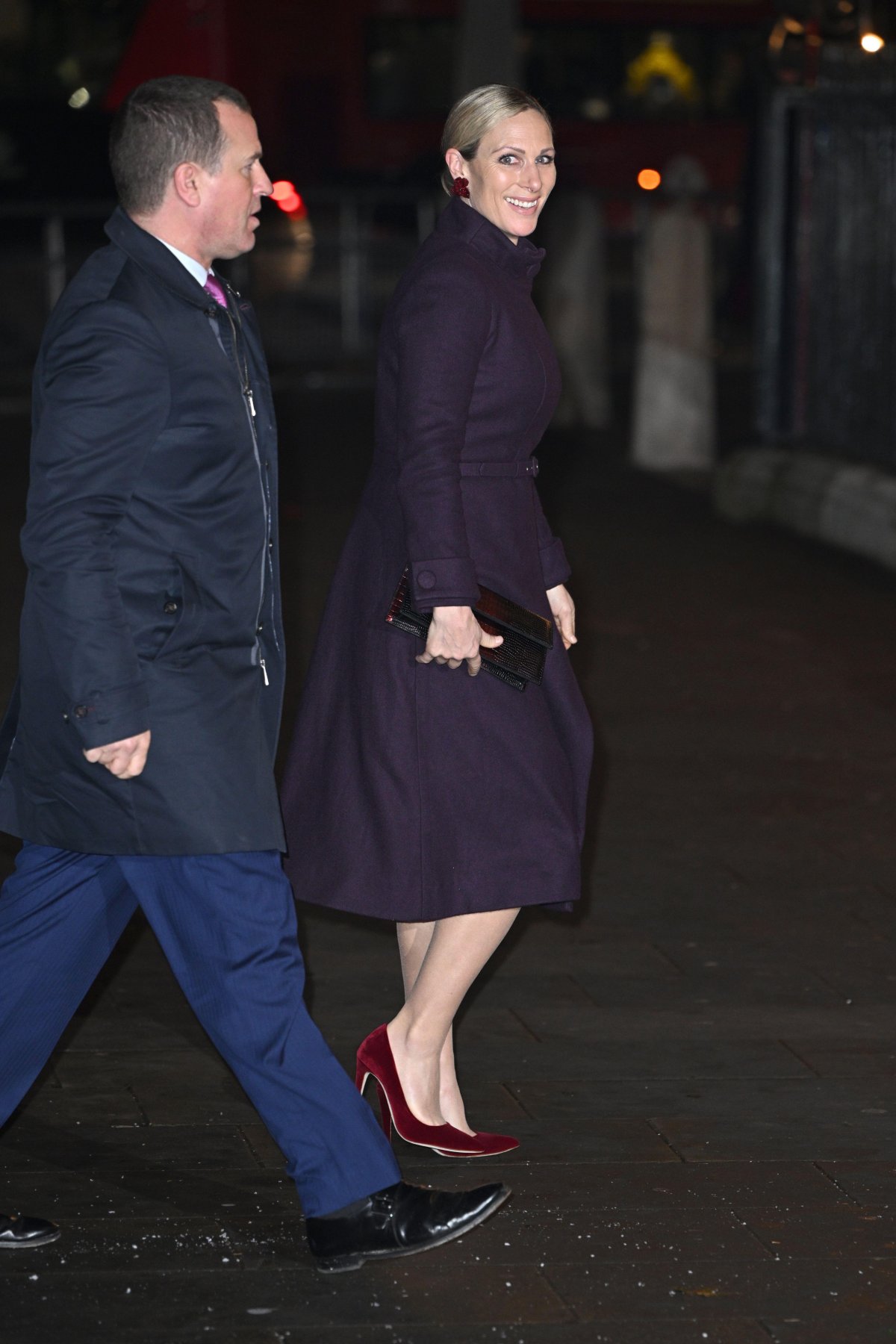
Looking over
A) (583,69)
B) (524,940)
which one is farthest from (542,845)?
(583,69)

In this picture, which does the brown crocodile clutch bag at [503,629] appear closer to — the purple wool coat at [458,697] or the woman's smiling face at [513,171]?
the purple wool coat at [458,697]

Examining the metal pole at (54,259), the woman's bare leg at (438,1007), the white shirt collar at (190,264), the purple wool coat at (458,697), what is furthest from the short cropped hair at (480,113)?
the metal pole at (54,259)

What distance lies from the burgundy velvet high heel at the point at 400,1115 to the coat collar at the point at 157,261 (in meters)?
1.45

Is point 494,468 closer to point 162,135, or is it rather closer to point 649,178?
point 162,135

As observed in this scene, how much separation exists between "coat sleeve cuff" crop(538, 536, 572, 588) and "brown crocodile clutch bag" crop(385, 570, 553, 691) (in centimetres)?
26

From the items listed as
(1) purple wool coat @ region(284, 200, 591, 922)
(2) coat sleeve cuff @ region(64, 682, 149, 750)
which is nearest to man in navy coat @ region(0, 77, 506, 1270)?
(2) coat sleeve cuff @ region(64, 682, 149, 750)

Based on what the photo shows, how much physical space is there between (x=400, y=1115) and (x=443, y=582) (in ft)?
3.31

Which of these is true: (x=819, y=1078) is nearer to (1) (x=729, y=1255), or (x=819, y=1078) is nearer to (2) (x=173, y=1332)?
(1) (x=729, y=1255)

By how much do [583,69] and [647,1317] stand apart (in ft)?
79.7

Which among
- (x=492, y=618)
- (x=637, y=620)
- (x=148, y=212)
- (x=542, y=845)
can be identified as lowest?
→ (x=637, y=620)

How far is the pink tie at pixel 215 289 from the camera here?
3.61 meters

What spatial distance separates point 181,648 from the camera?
11.6ft

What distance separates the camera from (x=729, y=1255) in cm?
365

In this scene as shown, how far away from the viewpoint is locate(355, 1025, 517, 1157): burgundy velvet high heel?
4.12 metres
